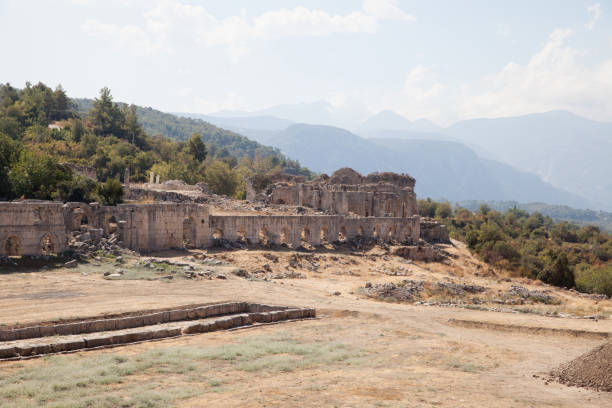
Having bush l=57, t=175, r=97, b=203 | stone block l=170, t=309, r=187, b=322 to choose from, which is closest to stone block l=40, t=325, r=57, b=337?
stone block l=170, t=309, r=187, b=322

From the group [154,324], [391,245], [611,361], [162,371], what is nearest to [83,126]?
[391,245]

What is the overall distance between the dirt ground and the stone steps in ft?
1.73

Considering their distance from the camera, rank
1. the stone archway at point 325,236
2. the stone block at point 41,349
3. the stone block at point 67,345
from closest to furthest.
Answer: the stone block at point 41,349 → the stone block at point 67,345 → the stone archway at point 325,236

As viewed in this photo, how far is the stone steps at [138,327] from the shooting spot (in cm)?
1487

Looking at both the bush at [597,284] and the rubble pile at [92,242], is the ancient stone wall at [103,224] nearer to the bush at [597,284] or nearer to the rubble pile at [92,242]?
the rubble pile at [92,242]

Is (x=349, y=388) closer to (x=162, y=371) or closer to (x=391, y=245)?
(x=162, y=371)

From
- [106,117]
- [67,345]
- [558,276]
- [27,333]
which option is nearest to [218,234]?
[27,333]

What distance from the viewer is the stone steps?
14866 millimetres

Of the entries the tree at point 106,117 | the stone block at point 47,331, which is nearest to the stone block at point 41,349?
the stone block at point 47,331

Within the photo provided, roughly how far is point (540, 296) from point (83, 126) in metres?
61.6

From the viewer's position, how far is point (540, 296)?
3023cm

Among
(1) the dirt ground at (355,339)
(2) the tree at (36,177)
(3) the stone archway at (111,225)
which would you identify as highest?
(2) the tree at (36,177)

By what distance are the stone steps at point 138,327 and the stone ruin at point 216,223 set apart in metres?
11.0

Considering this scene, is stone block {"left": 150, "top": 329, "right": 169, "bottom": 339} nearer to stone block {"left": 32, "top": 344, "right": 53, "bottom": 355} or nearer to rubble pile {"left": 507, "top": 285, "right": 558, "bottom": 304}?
stone block {"left": 32, "top": 344, "right": 53, "bottom": 355}
